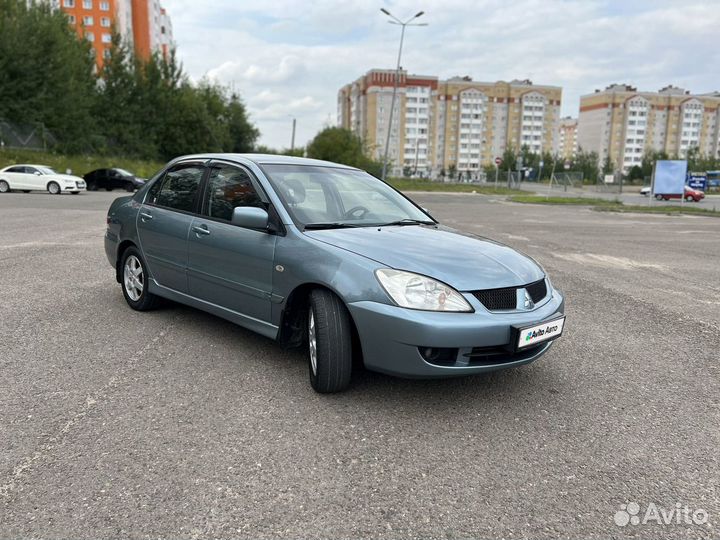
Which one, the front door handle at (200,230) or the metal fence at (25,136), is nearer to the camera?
the front door handle at (200,230)

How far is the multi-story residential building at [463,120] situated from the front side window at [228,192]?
120 m

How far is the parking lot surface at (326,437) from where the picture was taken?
2.31 meters

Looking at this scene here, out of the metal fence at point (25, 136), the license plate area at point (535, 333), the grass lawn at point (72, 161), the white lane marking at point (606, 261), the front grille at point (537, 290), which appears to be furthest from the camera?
the metal fence at point (25, 136)

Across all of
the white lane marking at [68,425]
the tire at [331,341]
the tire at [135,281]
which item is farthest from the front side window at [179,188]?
the tire at [331,341]

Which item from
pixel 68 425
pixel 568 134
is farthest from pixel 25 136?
pixel 568 134

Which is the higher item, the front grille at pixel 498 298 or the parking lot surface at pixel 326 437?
the front grille at pixel 498 298

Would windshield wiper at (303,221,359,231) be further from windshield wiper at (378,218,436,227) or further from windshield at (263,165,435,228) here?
windshield wiper at (378,218,436,227)

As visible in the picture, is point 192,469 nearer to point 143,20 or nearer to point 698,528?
point 698,528

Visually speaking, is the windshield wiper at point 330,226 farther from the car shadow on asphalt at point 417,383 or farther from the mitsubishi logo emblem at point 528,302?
the mitsubishi logo emblem at point 528,302

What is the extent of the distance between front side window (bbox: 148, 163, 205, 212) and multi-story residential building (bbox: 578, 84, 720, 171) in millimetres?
136353

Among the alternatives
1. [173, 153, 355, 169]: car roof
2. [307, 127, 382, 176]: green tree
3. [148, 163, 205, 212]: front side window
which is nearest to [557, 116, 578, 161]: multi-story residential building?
[307, 127, 382, 176]: green tree

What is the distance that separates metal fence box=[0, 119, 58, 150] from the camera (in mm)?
37125

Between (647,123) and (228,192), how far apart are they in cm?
14471

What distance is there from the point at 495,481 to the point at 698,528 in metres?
0.83
